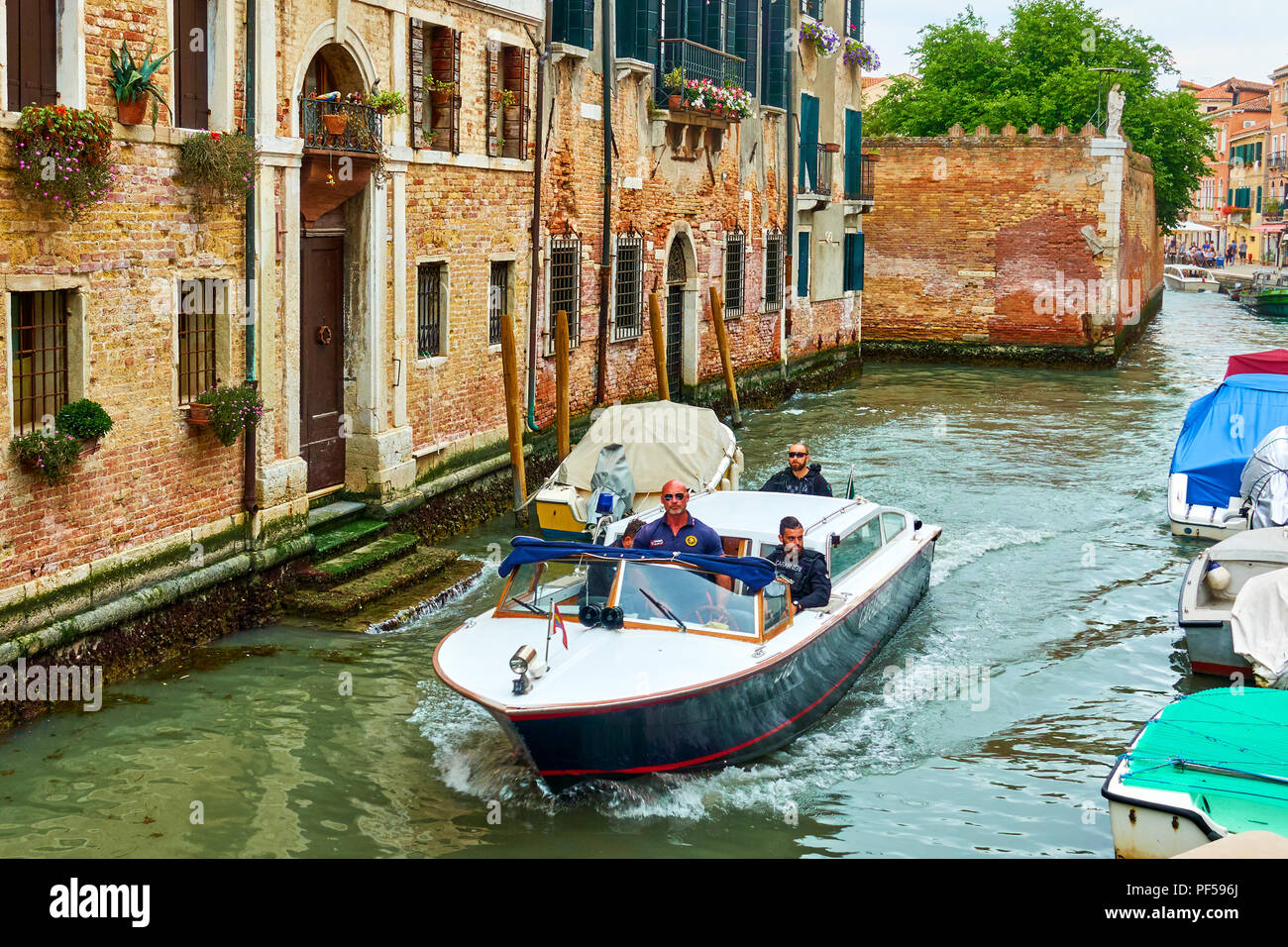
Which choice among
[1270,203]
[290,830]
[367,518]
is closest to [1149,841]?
[290,830]

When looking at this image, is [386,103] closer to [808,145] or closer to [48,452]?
[48,452]

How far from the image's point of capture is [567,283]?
16016mm

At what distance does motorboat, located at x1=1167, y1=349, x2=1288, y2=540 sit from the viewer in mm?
14086

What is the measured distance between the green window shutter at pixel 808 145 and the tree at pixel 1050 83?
17278 millimetres

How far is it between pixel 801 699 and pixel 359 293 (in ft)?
18.2

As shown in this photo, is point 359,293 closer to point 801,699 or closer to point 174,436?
point 174,436

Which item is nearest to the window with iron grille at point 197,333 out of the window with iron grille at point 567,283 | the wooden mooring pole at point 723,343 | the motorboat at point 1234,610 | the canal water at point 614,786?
the canal water at point 614,786

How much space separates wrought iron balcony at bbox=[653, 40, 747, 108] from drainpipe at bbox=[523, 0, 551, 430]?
323cm

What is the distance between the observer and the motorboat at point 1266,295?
41.0 metres

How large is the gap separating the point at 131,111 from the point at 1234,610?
749cm

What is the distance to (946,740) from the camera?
8.75 meters

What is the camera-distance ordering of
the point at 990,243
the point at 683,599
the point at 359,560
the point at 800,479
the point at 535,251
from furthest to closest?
the point at 990,243 → the point at 535,251 → the point at 359,560 → the point at 800,479 → the point at 683,599

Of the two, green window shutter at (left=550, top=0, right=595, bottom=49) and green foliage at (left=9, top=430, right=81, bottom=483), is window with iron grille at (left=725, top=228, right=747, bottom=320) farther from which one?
green foliage at (left=9, top=430, right=81, bottom=483)

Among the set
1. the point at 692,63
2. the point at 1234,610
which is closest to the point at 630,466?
the point at 1234,610
